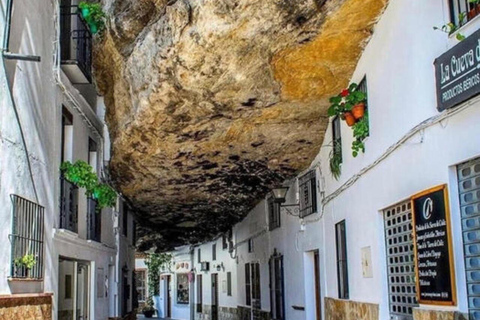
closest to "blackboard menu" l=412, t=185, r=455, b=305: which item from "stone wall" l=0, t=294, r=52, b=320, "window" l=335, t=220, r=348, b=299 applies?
"window" l=335, t=220, r=348, b=299

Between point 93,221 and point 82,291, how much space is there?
1.40m

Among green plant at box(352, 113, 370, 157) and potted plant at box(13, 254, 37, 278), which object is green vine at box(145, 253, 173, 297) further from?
green plant at box(352, 113, 370, 157)

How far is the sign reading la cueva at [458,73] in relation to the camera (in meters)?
4.97

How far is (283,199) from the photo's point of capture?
12953 mm

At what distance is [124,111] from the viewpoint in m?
11.5

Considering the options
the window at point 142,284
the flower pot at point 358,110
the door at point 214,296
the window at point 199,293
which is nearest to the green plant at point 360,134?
the flower pot at point 358,110

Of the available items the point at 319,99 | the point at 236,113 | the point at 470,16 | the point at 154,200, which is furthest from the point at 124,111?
the point at 470,16

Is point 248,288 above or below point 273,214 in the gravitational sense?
below

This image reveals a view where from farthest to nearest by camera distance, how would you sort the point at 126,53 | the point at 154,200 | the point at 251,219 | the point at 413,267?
the point at 251,219 → the point at 154,200 → the point at 126,53 → the point at 413,267

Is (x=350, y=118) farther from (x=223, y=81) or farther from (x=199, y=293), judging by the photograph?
(x=199, y=293)

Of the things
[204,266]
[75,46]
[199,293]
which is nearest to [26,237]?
[75,46]

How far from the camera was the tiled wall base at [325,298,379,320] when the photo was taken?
318 inches

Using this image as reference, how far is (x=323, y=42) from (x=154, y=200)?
10.4 m

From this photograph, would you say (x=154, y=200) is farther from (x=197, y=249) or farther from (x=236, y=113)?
(x=197, y=249)
